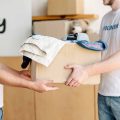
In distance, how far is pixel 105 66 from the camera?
1.60 m

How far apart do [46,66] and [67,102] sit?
4.83ft

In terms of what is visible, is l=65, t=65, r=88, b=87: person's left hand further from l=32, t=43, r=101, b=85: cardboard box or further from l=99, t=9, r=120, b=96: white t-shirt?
l=99, t=9, r=120, b=96: white t-shirt

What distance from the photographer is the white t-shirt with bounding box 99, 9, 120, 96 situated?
1799 millimetres

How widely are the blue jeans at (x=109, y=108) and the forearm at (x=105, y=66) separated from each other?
26 cm

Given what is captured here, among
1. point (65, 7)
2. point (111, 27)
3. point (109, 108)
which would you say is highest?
point (65, 7)

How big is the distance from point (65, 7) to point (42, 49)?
1486 millimetres

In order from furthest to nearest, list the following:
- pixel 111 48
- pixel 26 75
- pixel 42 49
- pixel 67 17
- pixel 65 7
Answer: pixel 67 17, pixel 65 7, pixel 111 48, pixel 26 75, pixel 42 49

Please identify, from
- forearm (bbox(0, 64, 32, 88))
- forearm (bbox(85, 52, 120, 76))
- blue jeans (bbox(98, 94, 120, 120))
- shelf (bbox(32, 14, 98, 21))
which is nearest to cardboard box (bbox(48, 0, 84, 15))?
shelf (bbox(32, 14, 98, 21))

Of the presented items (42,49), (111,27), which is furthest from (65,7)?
(42,49)

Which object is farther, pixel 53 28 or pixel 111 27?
pixel 53 28

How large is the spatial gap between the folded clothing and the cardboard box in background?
128 centimetres

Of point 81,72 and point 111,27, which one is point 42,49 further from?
point 111,27

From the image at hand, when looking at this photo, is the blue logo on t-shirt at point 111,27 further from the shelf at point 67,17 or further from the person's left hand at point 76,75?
the shelf at point 67,17

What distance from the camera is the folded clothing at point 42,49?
1456 mm
